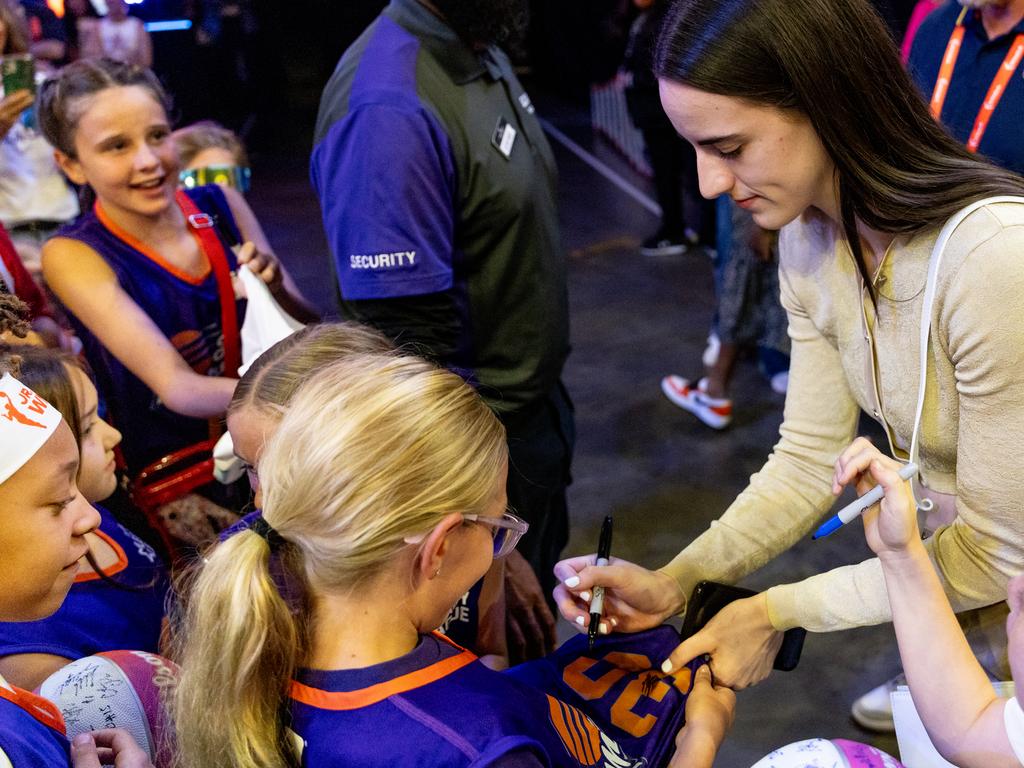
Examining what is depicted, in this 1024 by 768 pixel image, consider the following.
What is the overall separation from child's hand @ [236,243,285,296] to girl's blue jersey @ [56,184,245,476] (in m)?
0.09

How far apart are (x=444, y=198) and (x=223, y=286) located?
59cm

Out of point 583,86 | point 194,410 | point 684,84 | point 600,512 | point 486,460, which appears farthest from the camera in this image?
point 583,86

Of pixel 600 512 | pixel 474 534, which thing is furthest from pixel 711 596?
pixel 600 512

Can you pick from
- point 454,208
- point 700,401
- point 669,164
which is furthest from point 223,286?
point 669,164

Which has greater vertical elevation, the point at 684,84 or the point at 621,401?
the point at 684,84

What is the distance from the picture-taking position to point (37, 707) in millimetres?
1214

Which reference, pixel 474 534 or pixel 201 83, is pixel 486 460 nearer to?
pixel 474 534

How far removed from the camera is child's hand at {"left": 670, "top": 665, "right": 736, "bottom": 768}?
1357 millimetres

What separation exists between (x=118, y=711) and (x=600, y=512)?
2490 millimetres

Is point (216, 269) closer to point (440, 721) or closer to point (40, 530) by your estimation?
point (40, 530)

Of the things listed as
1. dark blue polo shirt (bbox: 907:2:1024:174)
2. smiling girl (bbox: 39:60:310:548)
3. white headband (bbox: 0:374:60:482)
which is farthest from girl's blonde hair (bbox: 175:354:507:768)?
dark blue polo shirt (bbox: 907:2:1024:174)

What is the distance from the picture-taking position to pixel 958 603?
1.42 m

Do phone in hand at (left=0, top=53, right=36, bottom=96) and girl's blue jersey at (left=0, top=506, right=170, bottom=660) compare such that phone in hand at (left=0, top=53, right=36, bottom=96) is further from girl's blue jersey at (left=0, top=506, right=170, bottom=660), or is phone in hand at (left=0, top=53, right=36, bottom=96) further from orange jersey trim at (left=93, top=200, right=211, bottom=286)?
girl's blue jersey at (left=0, top=506, right=170, bottom=660)

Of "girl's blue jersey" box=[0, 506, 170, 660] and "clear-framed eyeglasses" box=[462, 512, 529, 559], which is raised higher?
"clear-framed eyeglasses" box=[462, 512, 529, 559]
